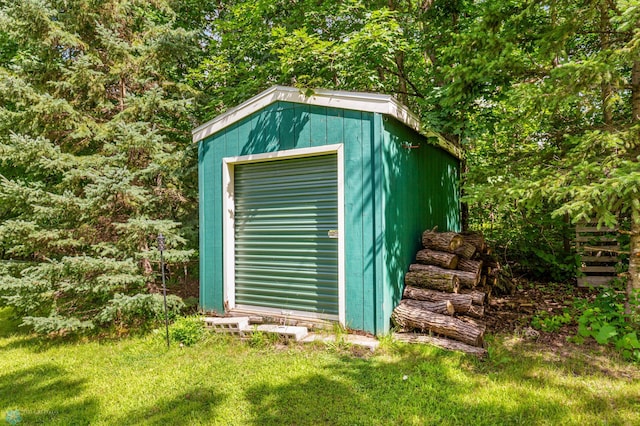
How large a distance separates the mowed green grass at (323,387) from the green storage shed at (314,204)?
0.79m

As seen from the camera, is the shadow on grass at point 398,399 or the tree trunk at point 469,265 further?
the tree trunk at point 469,265

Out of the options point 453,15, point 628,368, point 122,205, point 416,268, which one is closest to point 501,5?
point 453,15

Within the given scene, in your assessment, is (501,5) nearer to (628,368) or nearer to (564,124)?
(564,124)

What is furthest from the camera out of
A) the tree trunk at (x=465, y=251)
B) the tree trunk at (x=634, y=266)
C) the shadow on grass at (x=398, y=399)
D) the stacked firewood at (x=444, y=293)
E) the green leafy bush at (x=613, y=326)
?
the tree trunk at (x=465, y=251)

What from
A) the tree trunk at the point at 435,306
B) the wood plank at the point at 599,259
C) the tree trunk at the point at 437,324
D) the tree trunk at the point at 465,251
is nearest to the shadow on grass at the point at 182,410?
the tree trunk at the point at 437,324

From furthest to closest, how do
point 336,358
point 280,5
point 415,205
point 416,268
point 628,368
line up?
1. point 280,5
2. point 415,205
3. point 416,268
4. point 336,358
5. point 628,368

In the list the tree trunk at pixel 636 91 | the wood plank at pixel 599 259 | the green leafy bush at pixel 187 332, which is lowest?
the green leafy bush at pixel 187 332

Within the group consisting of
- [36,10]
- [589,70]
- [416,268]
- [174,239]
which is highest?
[36,10]

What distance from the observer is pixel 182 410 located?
2.81 m

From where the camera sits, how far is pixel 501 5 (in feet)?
12.6

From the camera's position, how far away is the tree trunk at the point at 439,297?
4031mm

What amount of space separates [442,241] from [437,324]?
3.85 ft

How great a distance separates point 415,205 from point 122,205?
4.08 m

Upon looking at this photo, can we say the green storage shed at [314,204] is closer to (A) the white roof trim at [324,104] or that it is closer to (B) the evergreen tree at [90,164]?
(A) the white roof trim at [324,104]
